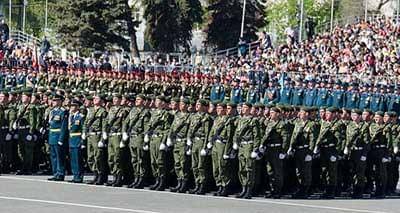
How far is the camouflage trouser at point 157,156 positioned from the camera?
21125 mm

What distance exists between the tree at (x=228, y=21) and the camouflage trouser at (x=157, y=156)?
43.1m

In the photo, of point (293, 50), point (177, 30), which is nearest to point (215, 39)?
point (177, 30)

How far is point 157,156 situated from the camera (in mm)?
21172

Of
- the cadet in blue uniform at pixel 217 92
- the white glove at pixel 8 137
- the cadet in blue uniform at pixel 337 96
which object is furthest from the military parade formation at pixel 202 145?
the cadet in blue uniform at pixel 217 92

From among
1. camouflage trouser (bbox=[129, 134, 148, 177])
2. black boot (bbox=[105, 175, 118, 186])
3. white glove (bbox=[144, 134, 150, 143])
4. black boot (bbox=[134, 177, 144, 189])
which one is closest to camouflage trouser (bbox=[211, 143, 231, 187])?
white glove (bbox=[144, 134, 150, 143])

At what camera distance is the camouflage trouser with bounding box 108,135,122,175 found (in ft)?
70.1

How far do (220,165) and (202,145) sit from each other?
53cm

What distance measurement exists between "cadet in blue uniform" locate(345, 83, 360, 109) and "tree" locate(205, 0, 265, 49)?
28370 mm

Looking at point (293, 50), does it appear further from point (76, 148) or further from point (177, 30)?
point (76, 148)

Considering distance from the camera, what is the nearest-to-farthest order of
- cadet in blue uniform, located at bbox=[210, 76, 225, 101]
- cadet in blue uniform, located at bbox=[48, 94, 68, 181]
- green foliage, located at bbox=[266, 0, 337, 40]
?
cadet in blue uniform, located at bbox=[48, 94, 68, 181] < cadet in blue uniform, located at bbox=[210, 76, 225, 101] < green foliage, located at bbox=[266, 0, 337, 40]

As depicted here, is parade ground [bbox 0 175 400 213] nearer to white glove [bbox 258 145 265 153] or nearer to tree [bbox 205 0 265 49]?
white glove [bbox 258 145 265 153]

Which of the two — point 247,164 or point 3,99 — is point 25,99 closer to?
point 3,99

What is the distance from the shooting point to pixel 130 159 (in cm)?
2170

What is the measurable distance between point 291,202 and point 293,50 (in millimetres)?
27501
